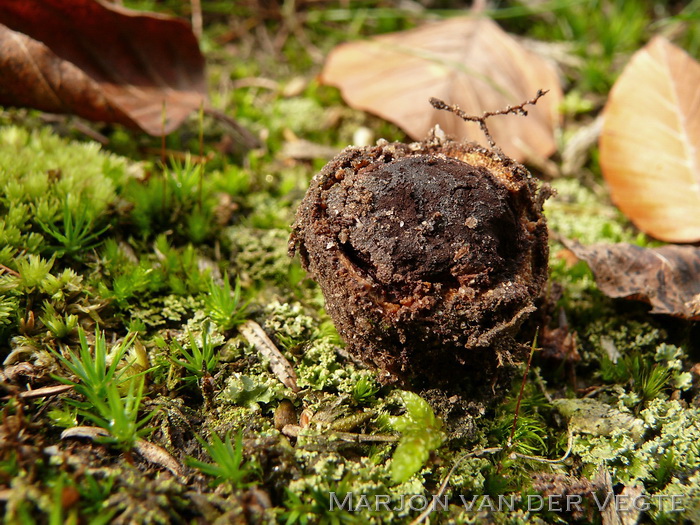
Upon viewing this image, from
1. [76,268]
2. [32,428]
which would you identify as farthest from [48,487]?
[76,268]

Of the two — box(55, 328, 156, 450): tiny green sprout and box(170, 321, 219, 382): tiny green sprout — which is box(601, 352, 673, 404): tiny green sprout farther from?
box(55, 328, 156, 450): tiny green sprout

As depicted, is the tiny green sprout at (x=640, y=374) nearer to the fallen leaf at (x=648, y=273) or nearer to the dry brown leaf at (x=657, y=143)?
the fallen leaf at (x=648, y=273)

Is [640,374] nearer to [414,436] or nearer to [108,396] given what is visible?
[414,436]

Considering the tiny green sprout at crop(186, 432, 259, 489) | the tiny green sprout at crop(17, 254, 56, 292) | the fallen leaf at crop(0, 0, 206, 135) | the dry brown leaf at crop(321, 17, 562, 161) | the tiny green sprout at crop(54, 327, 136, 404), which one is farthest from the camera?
the dry brown leaf at crop(321, 17, 562, 161)

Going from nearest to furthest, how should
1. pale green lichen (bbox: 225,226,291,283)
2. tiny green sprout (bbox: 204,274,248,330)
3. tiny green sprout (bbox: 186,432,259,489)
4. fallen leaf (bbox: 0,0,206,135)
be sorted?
tiny green sprout (bbox: 186,432,259,489) → tiny green sprout (bbox: 204,274,248,330) → pale green lichen (bbox: 225,226,291,283) → fallen leaf (bbox: 0,0,206,135)

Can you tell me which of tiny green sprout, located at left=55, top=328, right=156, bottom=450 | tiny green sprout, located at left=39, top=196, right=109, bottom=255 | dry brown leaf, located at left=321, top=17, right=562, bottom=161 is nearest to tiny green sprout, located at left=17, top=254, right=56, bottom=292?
tiny green sprout, located at left=39, top=196, right=109, bottom=255

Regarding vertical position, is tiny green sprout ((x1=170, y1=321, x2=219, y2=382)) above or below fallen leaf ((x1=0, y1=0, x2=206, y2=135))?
below

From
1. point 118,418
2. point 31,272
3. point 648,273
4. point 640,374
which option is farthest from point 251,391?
point 648,273
